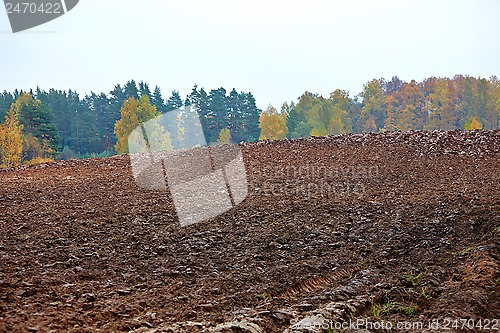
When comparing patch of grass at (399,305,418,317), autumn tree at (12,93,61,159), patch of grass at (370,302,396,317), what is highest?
autumn tree at (12,93,61,159)

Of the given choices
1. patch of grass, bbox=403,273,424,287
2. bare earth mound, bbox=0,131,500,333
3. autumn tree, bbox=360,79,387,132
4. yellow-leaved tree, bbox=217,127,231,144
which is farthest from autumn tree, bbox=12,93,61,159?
patch of grass, bbox=403,273,424,287

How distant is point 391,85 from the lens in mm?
39844

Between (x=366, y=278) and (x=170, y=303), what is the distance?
138 centimetres

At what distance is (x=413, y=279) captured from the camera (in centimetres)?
333

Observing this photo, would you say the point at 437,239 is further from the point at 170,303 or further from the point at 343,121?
the point at 343,121

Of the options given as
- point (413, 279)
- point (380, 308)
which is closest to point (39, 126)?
point (413, 279)

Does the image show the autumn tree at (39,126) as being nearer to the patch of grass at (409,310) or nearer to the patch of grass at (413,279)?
the patch of grass at (413,279)

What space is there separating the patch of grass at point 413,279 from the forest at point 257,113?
2216 cm

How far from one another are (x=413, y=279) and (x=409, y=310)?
1.92 ft

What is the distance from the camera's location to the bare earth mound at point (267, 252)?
2.76 metres

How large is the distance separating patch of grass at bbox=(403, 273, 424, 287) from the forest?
22.2 m

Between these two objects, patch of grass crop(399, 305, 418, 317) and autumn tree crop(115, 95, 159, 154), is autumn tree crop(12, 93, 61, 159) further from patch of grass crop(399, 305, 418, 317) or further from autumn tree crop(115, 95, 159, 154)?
patch of grass crop(399, 305, 418, 317)

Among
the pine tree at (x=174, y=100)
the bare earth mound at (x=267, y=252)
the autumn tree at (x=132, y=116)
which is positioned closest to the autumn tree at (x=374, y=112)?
the pine tree at (x=174, y=100)

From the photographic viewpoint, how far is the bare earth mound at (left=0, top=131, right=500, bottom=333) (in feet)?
9.05
